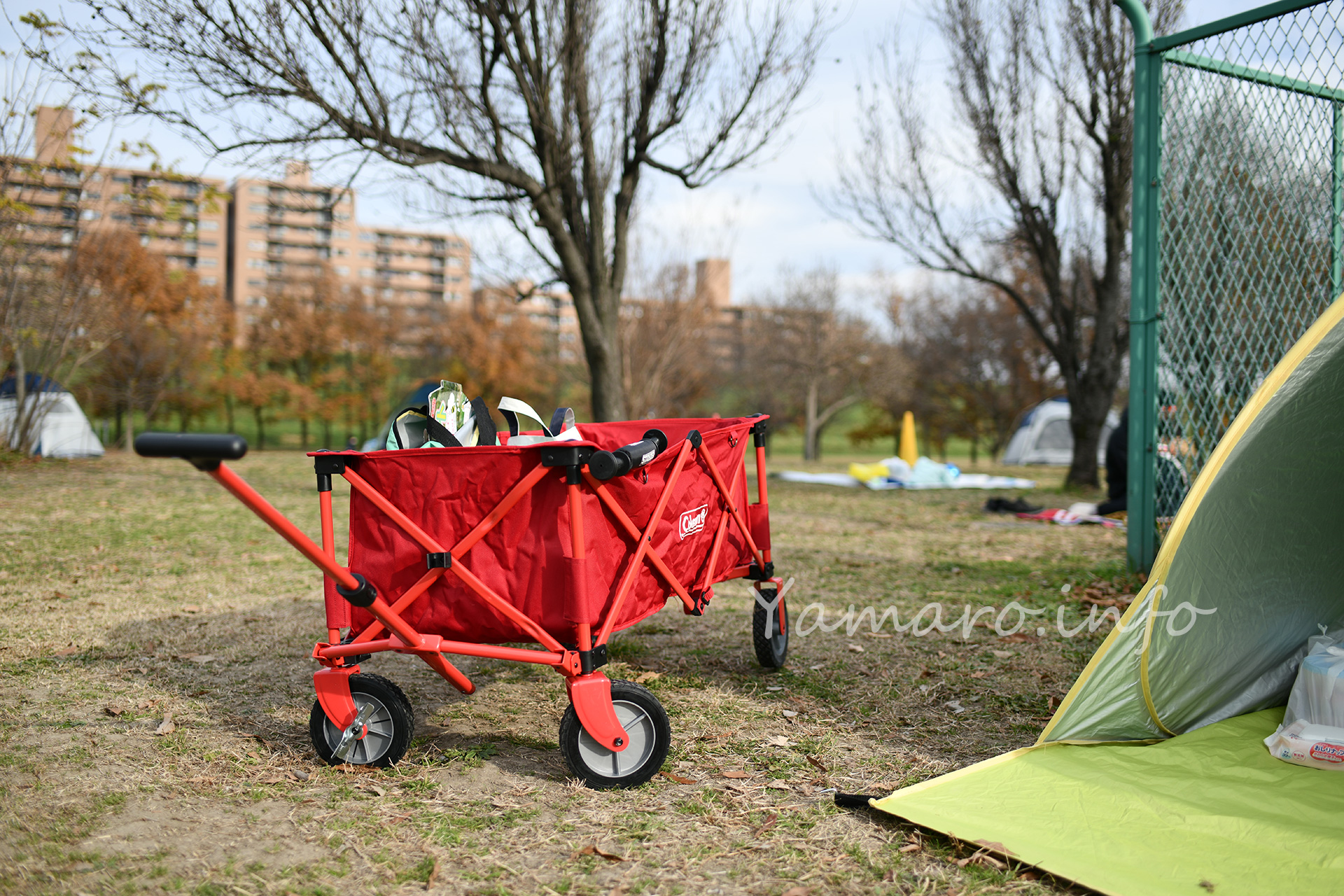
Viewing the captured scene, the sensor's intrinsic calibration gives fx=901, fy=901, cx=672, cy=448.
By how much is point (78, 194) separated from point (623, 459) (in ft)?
40.6

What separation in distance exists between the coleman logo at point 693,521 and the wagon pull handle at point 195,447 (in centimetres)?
162

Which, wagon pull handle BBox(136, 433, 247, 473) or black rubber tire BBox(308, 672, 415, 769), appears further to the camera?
black rubber tire BBox(308, 672, 415, 769)

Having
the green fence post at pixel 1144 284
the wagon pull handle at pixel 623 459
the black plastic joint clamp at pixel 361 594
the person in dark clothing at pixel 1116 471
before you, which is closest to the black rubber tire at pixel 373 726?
the black plastic joint clamp at pixel 361 594

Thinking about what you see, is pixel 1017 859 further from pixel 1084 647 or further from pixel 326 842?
pixel 1084 647

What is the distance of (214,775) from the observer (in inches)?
111

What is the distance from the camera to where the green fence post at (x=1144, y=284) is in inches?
220

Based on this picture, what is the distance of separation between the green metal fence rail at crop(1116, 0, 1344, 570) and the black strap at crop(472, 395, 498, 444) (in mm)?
4317

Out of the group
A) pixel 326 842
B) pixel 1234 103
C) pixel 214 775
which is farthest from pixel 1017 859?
pixel 1234 103

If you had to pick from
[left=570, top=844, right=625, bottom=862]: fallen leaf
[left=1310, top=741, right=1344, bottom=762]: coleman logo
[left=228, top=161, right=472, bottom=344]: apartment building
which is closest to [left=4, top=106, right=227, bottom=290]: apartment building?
[left=570, top=844, right=625, bottom=862]: fallen leaf

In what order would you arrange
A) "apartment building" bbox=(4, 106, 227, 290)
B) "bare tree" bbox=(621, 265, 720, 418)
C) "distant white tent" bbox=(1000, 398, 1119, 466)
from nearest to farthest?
"apartment building" bbox=(4, 106, 227, 290) → "bare tree" bbox=(621, 265, 720, 418) → "distant white tent" bbox=(1000, 398, 1119, 466)

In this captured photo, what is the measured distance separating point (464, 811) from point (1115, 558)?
5966 millimetres

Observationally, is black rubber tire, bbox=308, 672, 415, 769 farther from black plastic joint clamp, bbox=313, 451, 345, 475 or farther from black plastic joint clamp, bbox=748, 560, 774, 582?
black plastic joint clamp, bbox=748, 560, 774, 582

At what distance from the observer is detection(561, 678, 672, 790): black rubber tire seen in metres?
2.73

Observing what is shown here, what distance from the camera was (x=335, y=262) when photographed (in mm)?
65062
